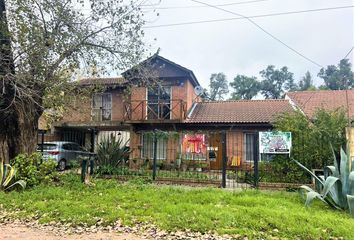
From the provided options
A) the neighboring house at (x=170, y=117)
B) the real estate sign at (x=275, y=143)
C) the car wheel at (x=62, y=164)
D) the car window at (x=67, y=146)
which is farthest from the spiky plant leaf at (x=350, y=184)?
the car window at (x=67, y=146)

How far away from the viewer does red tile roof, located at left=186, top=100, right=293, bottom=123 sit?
1836cm

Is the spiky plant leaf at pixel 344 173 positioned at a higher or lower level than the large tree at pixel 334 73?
lower

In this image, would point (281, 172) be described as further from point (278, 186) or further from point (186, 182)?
point (186, 182)

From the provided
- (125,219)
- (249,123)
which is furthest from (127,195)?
(249,123)

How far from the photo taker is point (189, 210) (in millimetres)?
6449

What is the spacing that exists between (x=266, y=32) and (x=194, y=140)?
18.1ft

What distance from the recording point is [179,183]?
35.3 ft

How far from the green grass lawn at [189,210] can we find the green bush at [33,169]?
0.55 metres

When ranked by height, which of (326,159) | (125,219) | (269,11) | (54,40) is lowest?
(125,219)

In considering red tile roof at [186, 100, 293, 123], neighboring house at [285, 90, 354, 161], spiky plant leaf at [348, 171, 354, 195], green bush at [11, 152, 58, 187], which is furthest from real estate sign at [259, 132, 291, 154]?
neighboring house at [285, 90, 354, 161]

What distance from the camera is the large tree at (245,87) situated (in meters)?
Result: 50.1

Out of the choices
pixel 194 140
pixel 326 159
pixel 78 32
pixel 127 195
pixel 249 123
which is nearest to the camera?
pixel 127 195

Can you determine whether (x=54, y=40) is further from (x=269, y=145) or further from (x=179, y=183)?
(x=269, y=145)

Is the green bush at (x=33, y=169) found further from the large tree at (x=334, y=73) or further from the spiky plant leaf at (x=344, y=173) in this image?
the large tree at (x=334, y=73)
